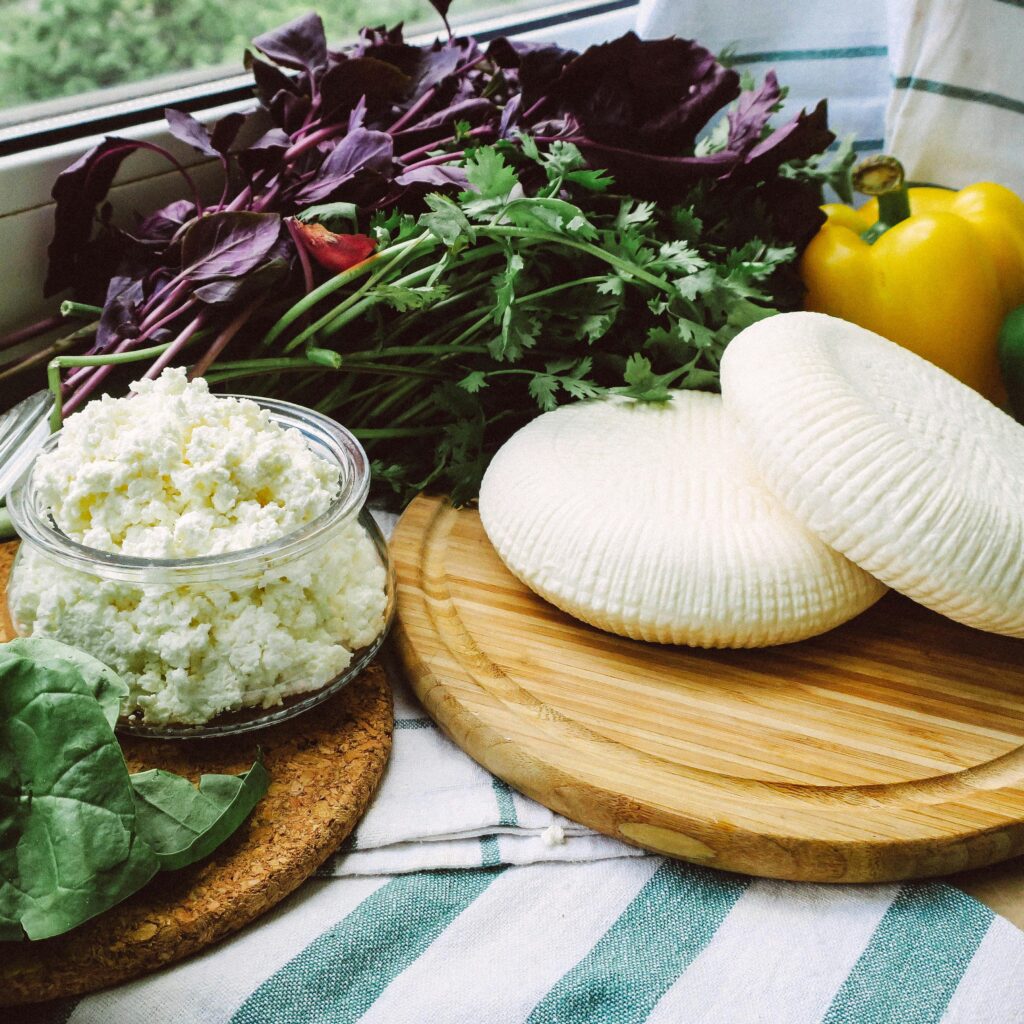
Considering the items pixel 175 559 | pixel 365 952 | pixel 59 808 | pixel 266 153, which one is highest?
pixel 266 153

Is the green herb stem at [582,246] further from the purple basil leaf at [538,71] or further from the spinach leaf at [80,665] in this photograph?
the spinach leaf at [80,665]

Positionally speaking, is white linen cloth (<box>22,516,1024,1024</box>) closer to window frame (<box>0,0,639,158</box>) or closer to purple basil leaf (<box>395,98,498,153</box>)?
purple basil leaf (<box>395,98,498,153</box>)

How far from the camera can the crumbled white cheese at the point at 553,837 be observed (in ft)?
2.78

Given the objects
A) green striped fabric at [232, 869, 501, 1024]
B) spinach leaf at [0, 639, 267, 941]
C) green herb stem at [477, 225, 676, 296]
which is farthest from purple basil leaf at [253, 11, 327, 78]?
green striped fabric at [232, 869, 501, 1024]

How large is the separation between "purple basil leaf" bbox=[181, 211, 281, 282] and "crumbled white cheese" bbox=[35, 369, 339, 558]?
28 centimetres

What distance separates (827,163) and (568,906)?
4.39 feet

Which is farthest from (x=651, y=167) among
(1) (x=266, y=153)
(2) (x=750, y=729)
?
(2) (x=750, y=729)

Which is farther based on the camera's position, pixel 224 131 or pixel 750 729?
pixel 224 131

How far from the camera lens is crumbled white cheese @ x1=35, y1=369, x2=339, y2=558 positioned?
800 millimetres

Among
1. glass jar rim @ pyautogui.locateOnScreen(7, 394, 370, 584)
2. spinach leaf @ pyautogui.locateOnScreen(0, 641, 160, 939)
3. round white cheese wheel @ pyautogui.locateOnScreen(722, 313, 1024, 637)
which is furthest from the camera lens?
round white cheese wheel @ pyautogui.locateOnScreen(722, 313, 1024, 637)

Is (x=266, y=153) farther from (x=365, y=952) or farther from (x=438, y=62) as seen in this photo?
(x=365, y=952)

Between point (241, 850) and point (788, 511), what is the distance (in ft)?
1.96

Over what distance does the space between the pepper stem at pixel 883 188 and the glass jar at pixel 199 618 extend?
851mm

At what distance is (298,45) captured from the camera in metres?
1.34
